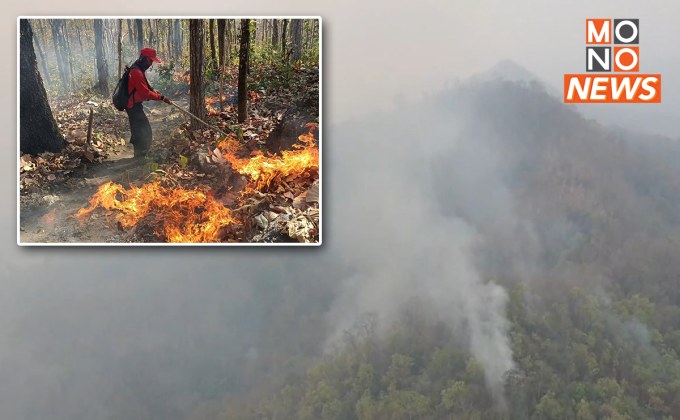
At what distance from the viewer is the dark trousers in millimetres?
3383

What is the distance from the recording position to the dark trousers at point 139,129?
3383mm

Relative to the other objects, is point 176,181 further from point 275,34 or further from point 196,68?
point 275,34

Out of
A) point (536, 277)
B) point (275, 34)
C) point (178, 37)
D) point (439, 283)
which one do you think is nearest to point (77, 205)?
point (178, 37)

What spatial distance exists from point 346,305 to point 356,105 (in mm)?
998

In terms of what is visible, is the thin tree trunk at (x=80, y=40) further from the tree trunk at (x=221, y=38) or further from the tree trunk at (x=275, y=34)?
the tree trunk at (x=275, y=34)

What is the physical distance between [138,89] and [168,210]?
0.60m

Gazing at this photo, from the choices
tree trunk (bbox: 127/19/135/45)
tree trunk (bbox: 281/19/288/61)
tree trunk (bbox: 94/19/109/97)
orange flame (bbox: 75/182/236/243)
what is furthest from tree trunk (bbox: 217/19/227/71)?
orange flame (bbox: 75/182/236/243)

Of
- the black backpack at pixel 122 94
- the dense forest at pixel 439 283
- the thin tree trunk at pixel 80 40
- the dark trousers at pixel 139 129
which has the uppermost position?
the thin tree trunk at pixel 80 40

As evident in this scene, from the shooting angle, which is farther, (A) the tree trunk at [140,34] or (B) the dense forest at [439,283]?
(B) the dense forest at [439,283]

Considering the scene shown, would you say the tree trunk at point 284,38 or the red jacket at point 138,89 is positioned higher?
the tree trunk at point 284,38

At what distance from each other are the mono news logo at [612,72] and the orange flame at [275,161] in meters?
1.30

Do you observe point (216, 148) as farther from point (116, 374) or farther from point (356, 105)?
point (116, 374)

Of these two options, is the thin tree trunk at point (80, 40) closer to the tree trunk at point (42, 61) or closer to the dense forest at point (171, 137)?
the dense forest at point (171, 137)

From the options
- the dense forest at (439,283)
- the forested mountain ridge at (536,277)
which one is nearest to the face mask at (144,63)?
the dense forest at (439,283)
